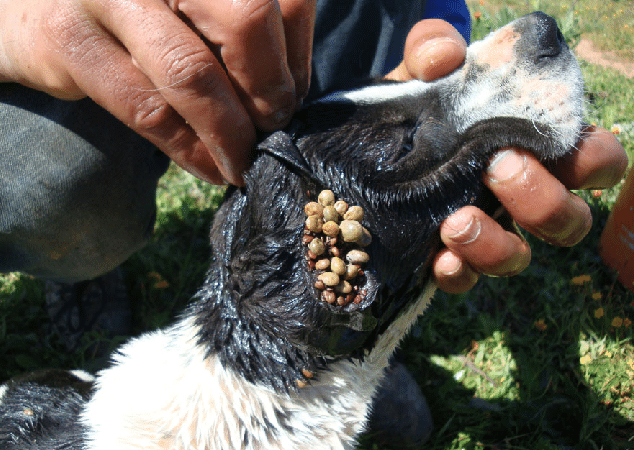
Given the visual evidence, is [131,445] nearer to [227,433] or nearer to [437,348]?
[227,433]

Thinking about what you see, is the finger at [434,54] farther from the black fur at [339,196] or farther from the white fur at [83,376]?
the white fur at [83,376]

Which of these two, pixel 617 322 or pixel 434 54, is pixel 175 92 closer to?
pixel 434 54

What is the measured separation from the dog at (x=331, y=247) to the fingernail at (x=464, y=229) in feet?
0.17

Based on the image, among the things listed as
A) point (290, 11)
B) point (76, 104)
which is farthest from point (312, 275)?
point (76, 104)

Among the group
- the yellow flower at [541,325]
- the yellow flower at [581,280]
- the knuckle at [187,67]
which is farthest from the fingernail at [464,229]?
the yellow flower at [581,280]

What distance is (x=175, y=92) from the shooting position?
1708 mm

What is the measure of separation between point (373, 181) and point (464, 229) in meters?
0.43

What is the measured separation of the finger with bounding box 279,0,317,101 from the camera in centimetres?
178

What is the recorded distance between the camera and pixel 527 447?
320cm

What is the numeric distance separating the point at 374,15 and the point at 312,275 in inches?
102

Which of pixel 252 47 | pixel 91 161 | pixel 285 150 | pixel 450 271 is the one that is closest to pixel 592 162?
pixel 450 271

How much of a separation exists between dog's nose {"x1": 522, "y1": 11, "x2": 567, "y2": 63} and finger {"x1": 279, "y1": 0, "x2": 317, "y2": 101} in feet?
2.83

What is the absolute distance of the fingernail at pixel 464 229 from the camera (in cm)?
200

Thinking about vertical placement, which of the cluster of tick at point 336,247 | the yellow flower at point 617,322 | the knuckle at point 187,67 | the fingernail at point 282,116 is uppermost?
the knuckle at point 187,67
